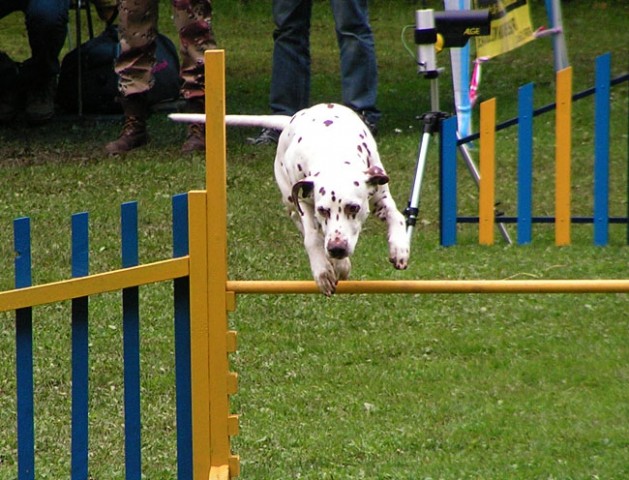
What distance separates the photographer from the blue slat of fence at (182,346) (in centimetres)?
346

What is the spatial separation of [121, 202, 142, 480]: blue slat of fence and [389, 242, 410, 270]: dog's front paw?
70 cm

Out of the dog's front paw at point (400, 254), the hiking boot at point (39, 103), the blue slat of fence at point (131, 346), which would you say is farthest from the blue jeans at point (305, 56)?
the blue slat of fence at point (131, 346)

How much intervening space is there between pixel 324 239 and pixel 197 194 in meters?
0.40

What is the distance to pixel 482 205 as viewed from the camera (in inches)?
258

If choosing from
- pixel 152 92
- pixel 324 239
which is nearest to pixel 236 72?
pixel 152 92

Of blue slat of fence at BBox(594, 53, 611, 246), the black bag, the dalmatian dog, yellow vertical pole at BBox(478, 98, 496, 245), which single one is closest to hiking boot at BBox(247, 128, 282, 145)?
the black bag

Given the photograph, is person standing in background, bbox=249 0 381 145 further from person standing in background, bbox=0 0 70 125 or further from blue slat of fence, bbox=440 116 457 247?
person standing in background, bbox=0 0 70 125

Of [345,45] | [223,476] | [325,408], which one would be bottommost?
[325,408]

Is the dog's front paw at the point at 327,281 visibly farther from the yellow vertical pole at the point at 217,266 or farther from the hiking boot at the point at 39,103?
the hiking boot at the point at 39,103

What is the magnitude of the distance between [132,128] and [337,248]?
5.14 meters

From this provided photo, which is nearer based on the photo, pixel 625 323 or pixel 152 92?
pixel 625 323

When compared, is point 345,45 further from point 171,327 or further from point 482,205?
point 171,327

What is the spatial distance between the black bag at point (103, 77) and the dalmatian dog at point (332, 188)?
5510mm

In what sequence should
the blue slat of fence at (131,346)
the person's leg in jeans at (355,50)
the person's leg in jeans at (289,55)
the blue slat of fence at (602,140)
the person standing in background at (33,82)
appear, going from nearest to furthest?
1. the blue slat of fence at (131,346)
2. the blue slat of fence at (602,140)
3. the person's leg in jeans at (355,50)
4. the person's leg in jeans at (289,55)
5. the person standing in background at (33,82)
